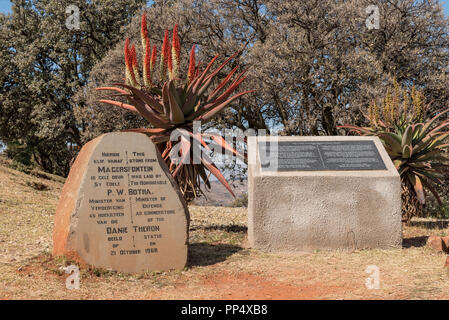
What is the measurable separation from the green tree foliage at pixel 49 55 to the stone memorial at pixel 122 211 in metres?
15.0

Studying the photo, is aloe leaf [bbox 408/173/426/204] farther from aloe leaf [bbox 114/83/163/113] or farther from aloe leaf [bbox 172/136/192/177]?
aloe leaf [bbox 114/83/163/113]

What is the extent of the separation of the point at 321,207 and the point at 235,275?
5.94ft

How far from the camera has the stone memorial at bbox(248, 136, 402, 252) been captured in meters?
6.89

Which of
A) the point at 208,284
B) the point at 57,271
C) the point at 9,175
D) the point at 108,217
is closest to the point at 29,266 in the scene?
the point at 57,271

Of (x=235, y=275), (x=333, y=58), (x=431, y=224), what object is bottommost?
(x=235, y=275)

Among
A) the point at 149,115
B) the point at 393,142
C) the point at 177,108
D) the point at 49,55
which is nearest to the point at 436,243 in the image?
the point at 393,142

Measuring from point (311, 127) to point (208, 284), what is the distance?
10.2 metres

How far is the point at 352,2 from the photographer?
49.4 feet

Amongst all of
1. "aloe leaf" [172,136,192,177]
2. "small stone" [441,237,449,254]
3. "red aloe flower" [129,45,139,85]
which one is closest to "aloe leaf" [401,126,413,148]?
"small stone" [441,237,449,254]

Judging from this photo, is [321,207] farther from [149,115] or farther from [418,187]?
[149,115]

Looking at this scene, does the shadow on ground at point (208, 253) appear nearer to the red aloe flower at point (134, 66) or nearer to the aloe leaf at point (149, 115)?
the aloe leaf at point (149, 115)

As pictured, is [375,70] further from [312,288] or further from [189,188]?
[312,288]

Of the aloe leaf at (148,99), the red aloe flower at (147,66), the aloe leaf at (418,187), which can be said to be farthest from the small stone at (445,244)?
the red aloe flower at (147,66)

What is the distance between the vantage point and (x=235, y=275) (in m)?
5.79
